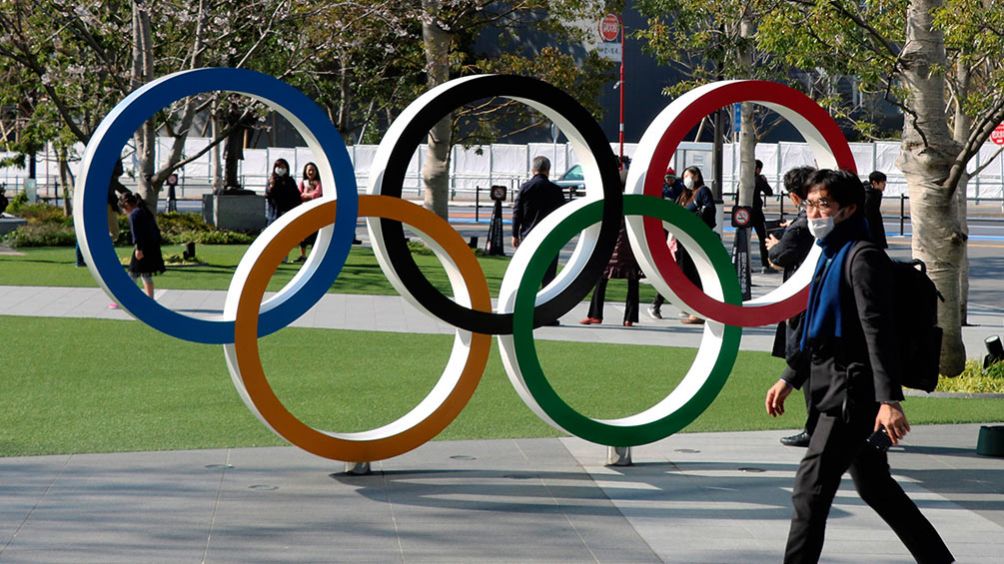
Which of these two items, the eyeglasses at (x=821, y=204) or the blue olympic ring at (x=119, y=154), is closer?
the eyeglasses at (x=821, y=204)

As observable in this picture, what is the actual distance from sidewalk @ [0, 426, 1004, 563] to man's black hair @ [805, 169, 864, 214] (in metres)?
1.86

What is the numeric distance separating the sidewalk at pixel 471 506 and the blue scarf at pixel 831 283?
1.41 metres

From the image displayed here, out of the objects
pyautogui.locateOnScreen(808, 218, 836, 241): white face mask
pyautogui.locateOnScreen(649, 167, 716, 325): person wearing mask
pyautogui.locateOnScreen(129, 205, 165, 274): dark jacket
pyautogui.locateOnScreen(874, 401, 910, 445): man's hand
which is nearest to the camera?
pyautogui.locateOnScreen(874, 401, 910, 445): man's hand

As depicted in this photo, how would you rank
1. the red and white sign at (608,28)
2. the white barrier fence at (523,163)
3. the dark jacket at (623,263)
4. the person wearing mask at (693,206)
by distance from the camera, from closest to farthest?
the dark jacket at (623,263)
the person wearing mask at (693,206)
the red and white sign at (608,28)
the white barrier fence at (523,163)

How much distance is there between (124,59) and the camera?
25.5 meters

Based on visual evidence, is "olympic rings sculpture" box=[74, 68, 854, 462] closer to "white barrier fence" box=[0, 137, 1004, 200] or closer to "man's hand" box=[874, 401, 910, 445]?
"man's hand" box=[874, 401, 910, 445]

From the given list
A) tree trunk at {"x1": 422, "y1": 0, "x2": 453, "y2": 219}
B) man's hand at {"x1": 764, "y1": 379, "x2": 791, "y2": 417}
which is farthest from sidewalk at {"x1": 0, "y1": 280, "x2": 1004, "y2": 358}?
man's hand at {"x1": 764, "y1": 379, "x2": 791, "y2": 417}

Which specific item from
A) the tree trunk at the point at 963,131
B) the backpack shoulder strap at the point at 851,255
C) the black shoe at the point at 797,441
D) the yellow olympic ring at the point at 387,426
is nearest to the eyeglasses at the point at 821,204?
the backpack shoulder strap at the point at 851,255

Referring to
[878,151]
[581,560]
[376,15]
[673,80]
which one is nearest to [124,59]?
[376,15]

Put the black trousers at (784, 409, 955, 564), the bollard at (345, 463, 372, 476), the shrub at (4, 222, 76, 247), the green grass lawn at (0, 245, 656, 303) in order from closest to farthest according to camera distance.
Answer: the black trousers at (784, 409, 955, 564) < the bollard at (345, 463, 372, 476) < the green grass lawn at (0, 245, 656, 303) < the shrub at (4, 222, 76, 247)

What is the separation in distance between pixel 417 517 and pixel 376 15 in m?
16.5

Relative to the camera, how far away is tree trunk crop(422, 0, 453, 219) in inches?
912

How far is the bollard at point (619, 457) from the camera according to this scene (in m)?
8.66

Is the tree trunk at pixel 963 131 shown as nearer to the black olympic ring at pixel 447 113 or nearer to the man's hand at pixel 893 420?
the black olympic ring at pixel 447 113
